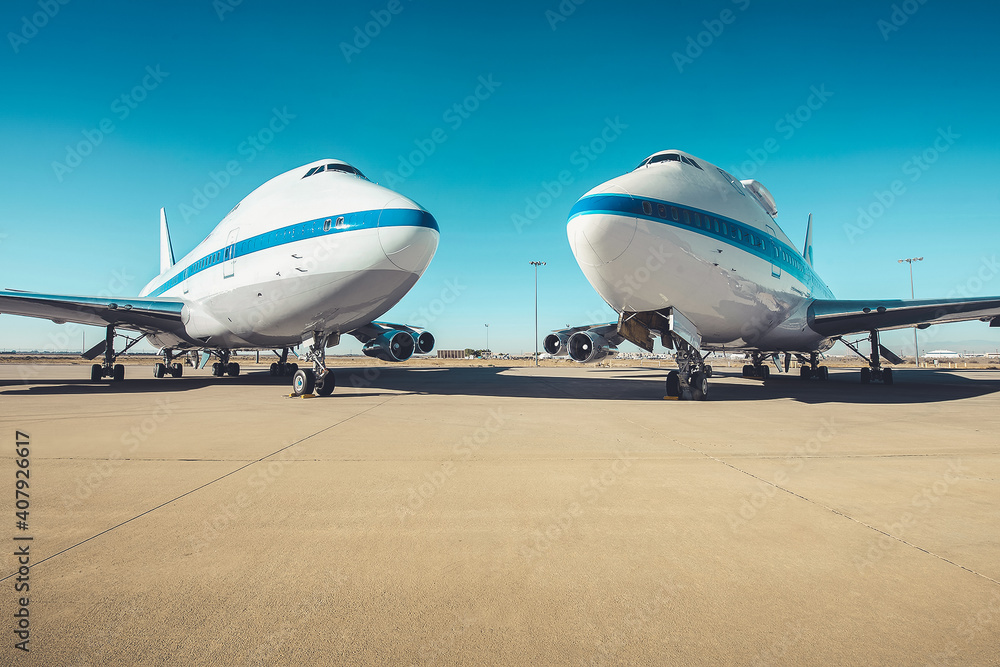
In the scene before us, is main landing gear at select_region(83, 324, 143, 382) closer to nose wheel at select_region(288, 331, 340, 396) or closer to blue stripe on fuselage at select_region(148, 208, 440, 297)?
blue stripe on fuselage at select_region(148, 208, 440, 297)

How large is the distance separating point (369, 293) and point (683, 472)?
803cm

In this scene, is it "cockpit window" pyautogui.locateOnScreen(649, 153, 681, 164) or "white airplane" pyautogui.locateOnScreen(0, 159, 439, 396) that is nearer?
"white airplane" pyautogui.locateOnScreen(0, 159, 439, 396)

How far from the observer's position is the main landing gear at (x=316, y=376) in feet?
38.3

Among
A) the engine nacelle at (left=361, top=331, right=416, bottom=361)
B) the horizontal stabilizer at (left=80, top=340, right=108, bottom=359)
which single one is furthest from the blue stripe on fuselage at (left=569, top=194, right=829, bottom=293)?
the horizontal stabilizer at (left=80, top=340, right=108, bottom=359)

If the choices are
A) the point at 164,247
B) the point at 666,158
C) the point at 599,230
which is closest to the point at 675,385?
the point at 599,230

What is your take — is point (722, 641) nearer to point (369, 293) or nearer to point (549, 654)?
point (549, 654)

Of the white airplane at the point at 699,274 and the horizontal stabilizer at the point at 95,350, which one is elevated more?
the white airplane at the point at 699,274

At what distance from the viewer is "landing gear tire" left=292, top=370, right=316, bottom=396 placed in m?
11.6

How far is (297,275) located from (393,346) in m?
5.65

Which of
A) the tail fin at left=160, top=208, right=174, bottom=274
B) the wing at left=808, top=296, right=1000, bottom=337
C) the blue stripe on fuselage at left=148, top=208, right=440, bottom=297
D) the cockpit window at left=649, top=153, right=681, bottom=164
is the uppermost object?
the tail fin at left=160, top=208, right=174, bottom=274

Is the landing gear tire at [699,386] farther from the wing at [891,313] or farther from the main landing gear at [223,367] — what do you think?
the main landing gear at [223,367]

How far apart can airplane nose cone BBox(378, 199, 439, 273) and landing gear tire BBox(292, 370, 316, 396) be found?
4.08m

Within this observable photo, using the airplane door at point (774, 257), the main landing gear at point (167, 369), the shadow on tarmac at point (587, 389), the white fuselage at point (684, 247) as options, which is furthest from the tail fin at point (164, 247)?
the airplane door at point (774, 257)

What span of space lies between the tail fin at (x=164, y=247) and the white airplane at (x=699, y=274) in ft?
86.9
